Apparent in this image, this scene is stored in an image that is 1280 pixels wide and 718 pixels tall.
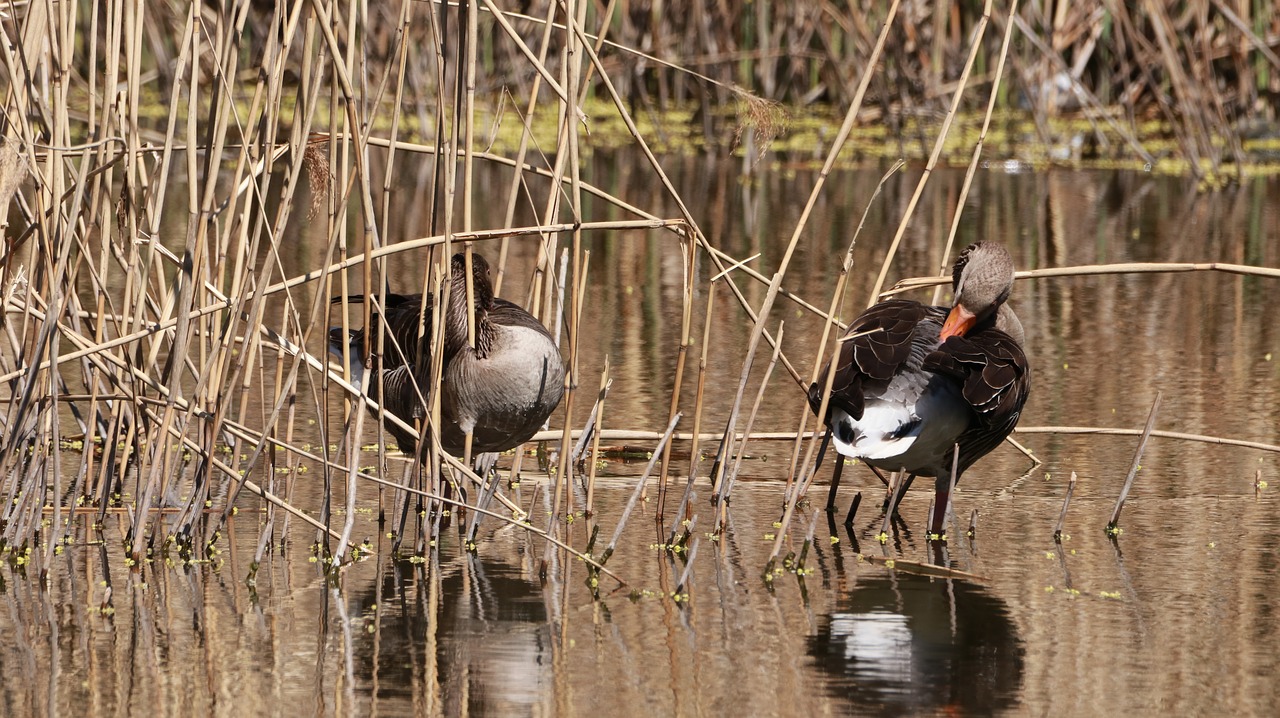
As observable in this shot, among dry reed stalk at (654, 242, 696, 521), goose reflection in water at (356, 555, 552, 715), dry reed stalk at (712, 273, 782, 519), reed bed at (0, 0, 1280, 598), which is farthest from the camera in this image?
dry reed stalk at (654, 242, 696, 521)

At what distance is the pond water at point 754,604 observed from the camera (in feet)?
11.8

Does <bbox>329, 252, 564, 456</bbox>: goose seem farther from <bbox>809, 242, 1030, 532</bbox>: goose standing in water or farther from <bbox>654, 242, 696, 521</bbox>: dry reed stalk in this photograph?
<bbox>809, 242, 1030, 532</bbox>: goose standing in water

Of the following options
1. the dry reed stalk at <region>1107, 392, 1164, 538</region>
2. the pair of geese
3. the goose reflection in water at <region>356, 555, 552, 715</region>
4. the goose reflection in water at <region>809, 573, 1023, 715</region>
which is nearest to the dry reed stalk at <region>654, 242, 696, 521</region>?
the pair of geese

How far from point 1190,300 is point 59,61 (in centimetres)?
656

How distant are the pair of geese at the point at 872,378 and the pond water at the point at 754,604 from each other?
208 mm

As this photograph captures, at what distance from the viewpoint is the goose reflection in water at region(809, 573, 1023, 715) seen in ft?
11.8

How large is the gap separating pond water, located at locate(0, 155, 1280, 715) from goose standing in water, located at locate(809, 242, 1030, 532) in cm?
18

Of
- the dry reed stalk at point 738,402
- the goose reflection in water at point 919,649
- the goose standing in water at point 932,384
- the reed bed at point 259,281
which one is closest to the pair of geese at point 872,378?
the goose standing in water at point 932,384

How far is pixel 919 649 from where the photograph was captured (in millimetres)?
3932

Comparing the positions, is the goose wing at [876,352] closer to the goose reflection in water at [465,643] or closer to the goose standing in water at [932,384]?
the goose standing in water at [932,384]

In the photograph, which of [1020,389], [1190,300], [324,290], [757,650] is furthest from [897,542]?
[1190,300]

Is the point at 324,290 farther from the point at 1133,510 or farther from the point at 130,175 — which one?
the point at 1133,510

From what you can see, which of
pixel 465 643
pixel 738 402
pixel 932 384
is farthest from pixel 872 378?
pixel 465 643

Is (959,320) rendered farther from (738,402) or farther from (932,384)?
(738,402)
